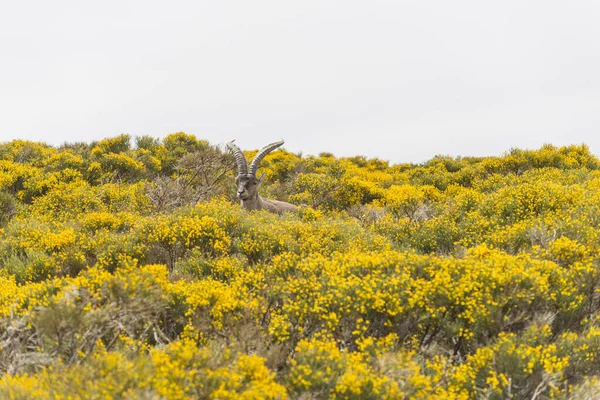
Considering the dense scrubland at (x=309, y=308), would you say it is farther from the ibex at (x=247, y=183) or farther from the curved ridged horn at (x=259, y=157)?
the curved ridged horn at (x=259, y=157)

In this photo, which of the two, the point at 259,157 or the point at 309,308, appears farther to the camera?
the point at 259,157

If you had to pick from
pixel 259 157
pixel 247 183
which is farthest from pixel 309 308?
pixel 259 157

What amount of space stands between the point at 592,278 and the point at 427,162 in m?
18.7

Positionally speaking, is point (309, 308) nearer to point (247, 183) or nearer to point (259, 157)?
point (247, 183)

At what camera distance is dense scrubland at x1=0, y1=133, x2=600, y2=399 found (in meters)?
3.64

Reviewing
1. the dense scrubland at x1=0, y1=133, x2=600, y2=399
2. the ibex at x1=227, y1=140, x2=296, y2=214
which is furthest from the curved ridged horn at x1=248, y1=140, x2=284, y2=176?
the dense scrubland at x1=0, y1=133, x2=600, y2=399

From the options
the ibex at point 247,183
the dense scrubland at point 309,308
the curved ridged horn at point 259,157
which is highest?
the curved ridged horn at point 259,157

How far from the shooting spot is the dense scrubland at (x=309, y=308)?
3.64 meters

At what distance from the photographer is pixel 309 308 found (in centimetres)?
486

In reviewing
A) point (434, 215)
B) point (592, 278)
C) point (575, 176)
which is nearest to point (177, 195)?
point (434, 215)

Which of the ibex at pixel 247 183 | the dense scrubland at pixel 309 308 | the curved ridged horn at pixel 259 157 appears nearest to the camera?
the dense scrubland at pixel 309 308

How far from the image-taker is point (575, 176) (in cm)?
1346

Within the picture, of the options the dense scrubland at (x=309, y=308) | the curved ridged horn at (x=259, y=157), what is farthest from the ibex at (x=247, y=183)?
the dense scrubland at (x=309, y=308)

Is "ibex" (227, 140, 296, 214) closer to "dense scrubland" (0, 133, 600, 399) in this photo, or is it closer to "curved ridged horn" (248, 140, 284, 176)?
"curved ridged horn" (248, 140, 284, 176)
